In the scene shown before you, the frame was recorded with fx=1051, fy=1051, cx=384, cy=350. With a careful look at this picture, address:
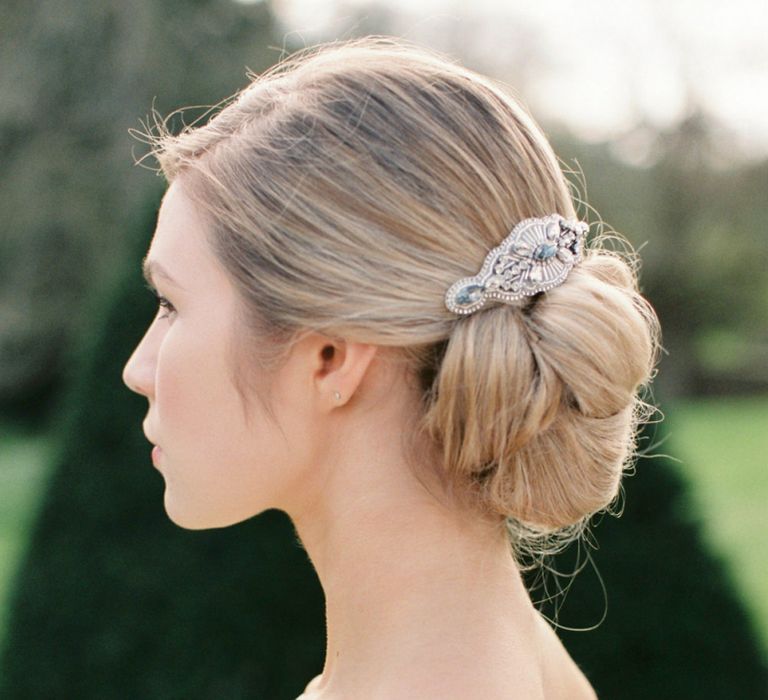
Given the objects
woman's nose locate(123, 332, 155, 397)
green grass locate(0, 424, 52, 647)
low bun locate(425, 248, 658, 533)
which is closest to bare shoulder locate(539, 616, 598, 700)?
low bun locate(425, 248, 658, 533)

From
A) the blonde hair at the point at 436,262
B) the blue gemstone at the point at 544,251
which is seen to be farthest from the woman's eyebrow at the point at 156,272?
the blue gemstone at the point at 544,251

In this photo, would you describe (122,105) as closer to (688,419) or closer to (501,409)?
(688,419)

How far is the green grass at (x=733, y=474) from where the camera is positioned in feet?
13.4

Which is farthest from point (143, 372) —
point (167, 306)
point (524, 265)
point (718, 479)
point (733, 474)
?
point (733, 474)

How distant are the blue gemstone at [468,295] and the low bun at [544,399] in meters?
0.03

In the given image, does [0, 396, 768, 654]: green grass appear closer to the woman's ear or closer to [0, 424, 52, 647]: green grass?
[0, 424, 52, 647]: green grass

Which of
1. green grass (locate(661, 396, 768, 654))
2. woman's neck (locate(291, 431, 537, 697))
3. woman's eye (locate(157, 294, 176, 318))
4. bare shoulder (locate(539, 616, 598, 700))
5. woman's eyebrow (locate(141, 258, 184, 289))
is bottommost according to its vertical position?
green grass (locate(661, 396, 768, 654))

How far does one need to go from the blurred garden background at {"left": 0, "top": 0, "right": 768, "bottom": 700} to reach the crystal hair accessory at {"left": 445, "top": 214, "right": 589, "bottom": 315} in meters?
0.21

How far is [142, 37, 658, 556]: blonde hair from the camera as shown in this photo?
1718 mm

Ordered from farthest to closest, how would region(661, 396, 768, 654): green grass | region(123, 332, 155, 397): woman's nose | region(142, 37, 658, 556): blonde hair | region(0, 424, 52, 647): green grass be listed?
region(0, 424, 52, 647): green grass → region(661, 396, 768, 654): green grass → region(123, 332, 155, 397): woman's nose → region(142, 37, 658, 556): blonde hair

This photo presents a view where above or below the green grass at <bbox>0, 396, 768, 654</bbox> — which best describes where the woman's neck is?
above

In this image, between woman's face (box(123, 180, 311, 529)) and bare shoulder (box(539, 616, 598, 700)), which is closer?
woman's face (box(123, 180, 311, 529))

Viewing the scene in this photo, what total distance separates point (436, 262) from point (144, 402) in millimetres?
2597

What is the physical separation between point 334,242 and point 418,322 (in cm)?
19
